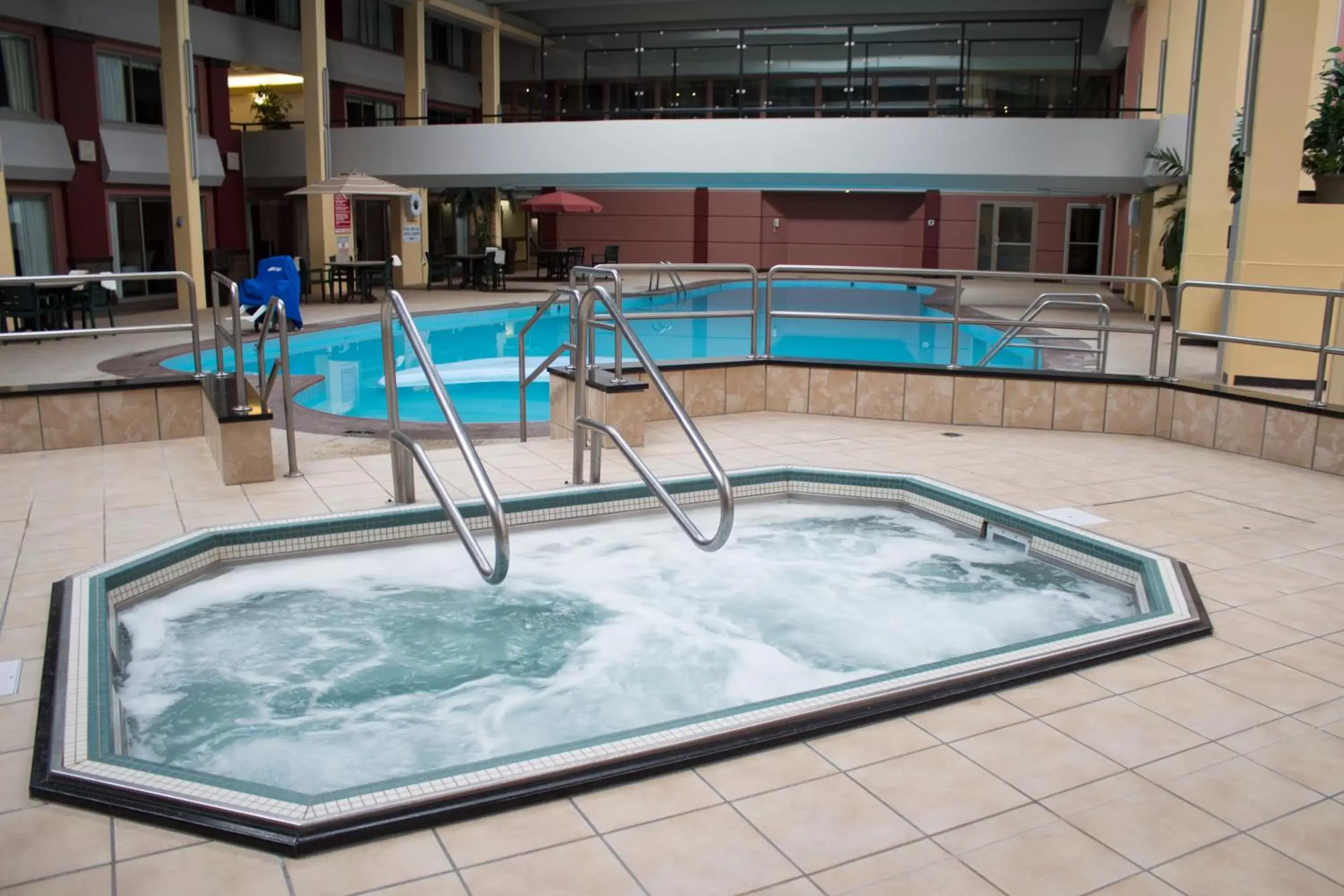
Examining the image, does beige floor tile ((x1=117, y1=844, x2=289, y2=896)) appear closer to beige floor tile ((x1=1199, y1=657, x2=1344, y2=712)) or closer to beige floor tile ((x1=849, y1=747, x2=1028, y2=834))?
beige floor tile ((x1=849, y1=747, x2=1028, y2=834))

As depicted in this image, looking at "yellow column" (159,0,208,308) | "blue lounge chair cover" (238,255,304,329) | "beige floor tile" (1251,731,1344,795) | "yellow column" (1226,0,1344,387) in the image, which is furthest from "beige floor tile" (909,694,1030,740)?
"yellow column" (159,0,208,308)

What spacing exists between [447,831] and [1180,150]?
13333mm

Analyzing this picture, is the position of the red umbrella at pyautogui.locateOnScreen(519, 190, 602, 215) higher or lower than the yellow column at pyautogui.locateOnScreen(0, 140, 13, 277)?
higher

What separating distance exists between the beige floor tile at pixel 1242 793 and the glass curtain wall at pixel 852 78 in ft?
39.2

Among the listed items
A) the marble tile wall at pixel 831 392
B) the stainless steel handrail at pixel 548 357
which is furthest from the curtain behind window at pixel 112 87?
the marble tile wall at pixel 831 392

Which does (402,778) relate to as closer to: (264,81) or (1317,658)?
(1317,658)

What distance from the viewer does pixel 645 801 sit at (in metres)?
2.52

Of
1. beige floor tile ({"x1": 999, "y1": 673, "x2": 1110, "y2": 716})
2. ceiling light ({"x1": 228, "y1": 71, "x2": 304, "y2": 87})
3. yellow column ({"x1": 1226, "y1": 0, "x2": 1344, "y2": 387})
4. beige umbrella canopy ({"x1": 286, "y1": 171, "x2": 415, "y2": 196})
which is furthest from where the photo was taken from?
ceiling light ({"x1": 228, "y1": 71, "x2": 304, "y2": 87})

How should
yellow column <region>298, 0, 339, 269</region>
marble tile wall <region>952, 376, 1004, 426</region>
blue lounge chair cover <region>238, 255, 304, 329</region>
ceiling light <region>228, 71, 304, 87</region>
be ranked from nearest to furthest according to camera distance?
marble tile wall <region>952, 376, 1004, 426</region>
blue lounge chair cover <region>238, 255, 304, 329</region>
yellow column <region>298, 0, 339, 269</region>
ceiling light <region>228, 71, 304, 87</region>

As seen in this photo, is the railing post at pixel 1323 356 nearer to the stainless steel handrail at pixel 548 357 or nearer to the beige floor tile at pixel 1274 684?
the beige floor tile at pixel 1274 684

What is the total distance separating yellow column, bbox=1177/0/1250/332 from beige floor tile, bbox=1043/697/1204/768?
353 inches

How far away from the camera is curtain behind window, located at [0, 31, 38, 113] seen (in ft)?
44.1

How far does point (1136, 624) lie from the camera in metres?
3.58

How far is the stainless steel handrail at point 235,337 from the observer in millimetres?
5234
